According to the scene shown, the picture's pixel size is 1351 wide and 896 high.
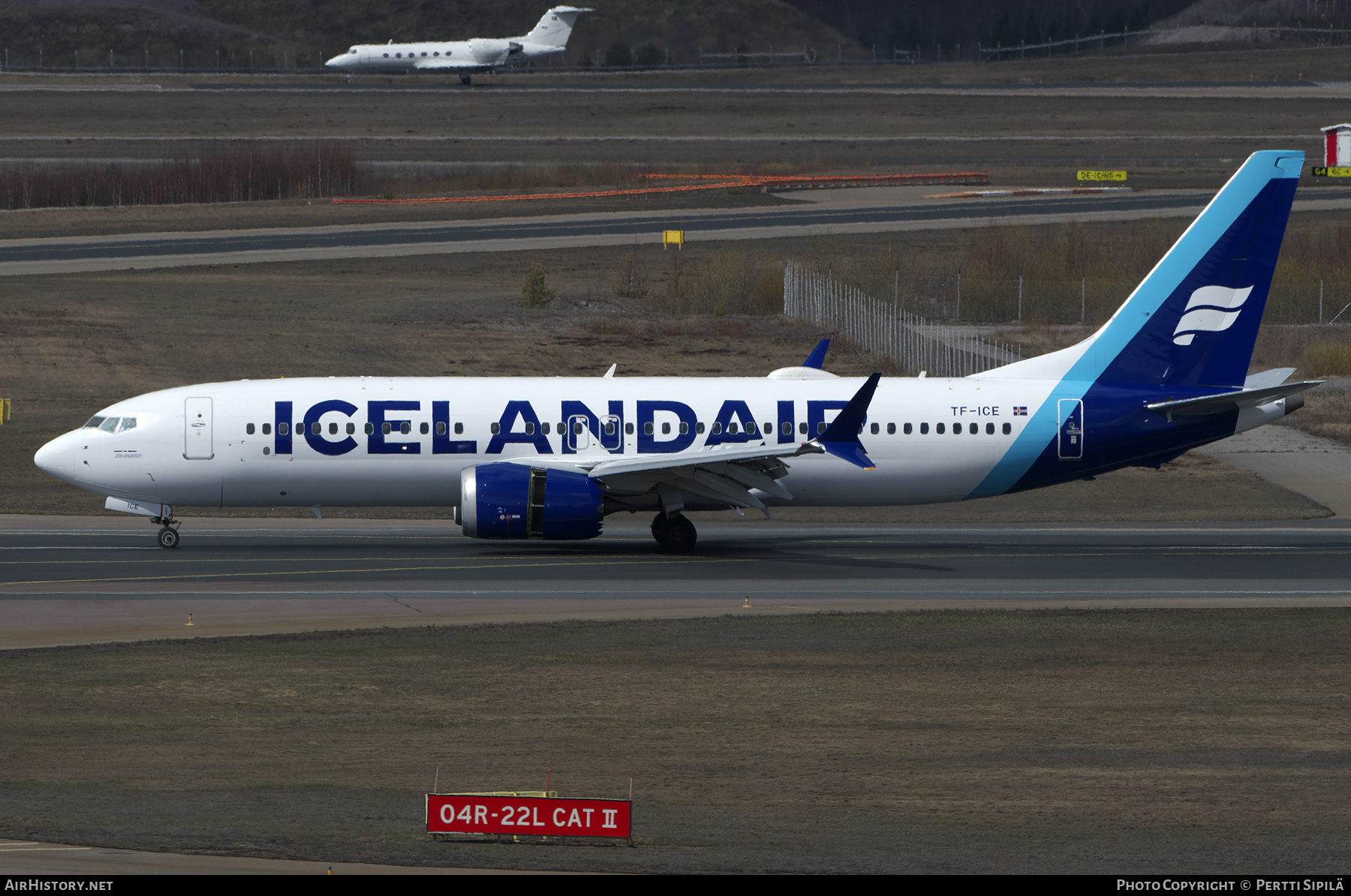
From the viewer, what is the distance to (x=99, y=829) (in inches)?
650

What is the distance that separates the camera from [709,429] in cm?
3988

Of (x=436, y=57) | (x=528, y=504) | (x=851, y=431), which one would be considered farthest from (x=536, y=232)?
(x=436, y=57)

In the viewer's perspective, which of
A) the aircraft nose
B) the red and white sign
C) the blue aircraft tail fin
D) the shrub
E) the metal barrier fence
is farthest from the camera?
the shrub

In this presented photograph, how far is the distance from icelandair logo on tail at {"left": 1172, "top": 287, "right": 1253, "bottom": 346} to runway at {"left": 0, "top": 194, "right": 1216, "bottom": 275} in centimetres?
5076

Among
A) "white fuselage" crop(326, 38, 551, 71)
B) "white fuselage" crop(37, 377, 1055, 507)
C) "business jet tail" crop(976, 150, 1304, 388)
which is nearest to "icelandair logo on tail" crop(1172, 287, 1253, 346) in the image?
"business jet tail" crop(976, 150, 1304, 388)

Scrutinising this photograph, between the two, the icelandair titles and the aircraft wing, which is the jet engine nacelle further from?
the aircraft wing

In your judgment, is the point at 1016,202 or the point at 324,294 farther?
the point at 1016,202

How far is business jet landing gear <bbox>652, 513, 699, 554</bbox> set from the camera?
39.9 meters

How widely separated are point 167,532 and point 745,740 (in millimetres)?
22869

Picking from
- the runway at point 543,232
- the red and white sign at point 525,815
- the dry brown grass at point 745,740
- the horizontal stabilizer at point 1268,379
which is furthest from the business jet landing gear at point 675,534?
the runway at point 543,232

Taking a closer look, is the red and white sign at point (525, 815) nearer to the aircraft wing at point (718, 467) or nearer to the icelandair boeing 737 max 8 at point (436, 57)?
the aircraft wing at point (718, 467)
